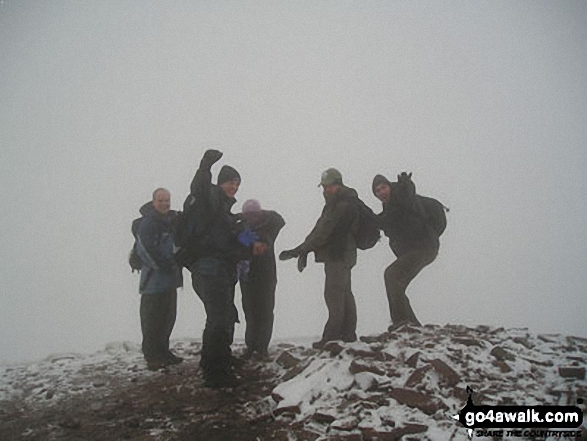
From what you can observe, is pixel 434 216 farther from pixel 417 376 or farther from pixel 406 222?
pixel 417 376

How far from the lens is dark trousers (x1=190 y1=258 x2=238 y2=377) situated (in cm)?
573

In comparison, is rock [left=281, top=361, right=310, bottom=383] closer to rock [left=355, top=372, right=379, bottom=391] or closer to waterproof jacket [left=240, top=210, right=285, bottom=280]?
rock [left=355, top=372, right=379, bottom=391]

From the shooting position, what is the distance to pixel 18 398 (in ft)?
20.7

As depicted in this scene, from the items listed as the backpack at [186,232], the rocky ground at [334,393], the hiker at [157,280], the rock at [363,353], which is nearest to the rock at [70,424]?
the rocky ground at [334,393]

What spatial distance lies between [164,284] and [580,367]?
241 inches

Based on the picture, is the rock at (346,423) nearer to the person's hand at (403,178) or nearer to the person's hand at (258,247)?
the person's hand at (258,247)

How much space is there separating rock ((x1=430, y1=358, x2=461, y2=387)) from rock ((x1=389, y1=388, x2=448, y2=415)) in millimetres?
443

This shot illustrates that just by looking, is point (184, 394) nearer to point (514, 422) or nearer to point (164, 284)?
point (164, 284)

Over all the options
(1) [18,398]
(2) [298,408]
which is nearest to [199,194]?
(2) [298,408]

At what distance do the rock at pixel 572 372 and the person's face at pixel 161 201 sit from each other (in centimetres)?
633

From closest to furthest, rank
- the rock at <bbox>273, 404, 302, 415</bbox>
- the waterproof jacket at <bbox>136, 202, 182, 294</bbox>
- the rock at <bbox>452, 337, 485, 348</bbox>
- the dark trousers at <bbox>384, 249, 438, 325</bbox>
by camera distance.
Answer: the rock at <bbox>273, 404, 302, 415</bbox> < the rock at <bbox>452, 337, 485, 348</bbox> < the dark trousers at <bbox>384, 249, 438, 325</bbox> < the waterproof jacket at <bbox>136, 202, 182, 294</bbox>

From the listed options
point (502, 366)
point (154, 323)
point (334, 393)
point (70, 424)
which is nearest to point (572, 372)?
point (502, 366)

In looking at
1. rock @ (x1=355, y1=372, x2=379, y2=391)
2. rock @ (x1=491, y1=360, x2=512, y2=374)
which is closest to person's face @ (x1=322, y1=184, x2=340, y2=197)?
rock @ (x1=355, y1=372, x2=379, y2=391)

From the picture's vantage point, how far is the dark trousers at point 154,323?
731 centimetres
